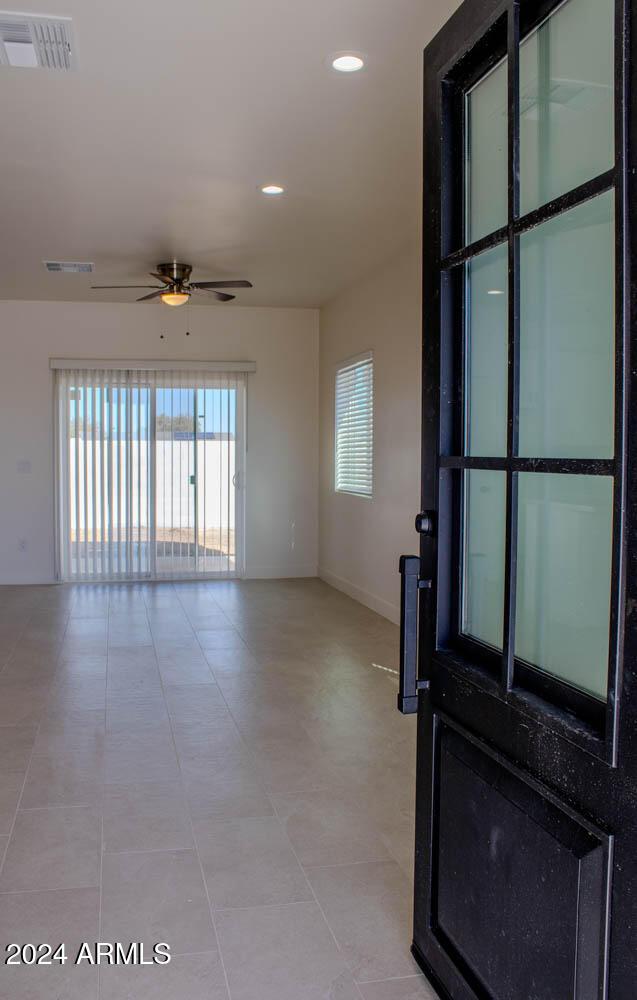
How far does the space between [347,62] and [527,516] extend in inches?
95.3

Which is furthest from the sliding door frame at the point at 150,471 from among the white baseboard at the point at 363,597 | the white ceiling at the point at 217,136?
the white ceiling at the point at 217,136

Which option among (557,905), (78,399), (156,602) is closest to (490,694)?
(557,905)

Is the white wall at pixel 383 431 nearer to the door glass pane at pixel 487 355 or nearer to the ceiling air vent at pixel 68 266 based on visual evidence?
the ceiling air vent at pixel 68 266

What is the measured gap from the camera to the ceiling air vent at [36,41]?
2.92 meters

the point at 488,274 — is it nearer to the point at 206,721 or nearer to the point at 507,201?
the point at 507,201

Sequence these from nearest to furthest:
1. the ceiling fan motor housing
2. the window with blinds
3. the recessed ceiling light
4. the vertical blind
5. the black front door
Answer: the black front door
the recessed ceiling light
the ceiling fan motor housing
the window with blinds
the vertical blind

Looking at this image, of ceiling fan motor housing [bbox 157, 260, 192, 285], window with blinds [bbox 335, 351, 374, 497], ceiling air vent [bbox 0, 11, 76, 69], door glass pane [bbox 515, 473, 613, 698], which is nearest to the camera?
door glass pane [bbox 515, 473, 613, 698]

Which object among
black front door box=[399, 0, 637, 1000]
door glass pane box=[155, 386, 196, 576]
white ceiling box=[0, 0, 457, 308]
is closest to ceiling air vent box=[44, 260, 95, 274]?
white ceiling box=[0, 0, 457, 308]

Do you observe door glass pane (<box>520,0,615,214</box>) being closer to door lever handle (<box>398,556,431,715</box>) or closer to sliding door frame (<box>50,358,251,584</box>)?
door lever handle (<box>398,556,431,715</box>)

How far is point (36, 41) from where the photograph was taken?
3086 mm

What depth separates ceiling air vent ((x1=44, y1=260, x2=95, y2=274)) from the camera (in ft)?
21.6

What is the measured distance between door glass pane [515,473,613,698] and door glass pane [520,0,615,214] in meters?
0.54

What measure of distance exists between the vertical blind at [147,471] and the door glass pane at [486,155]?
6.87 metres

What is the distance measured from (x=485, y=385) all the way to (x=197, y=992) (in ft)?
5.23
